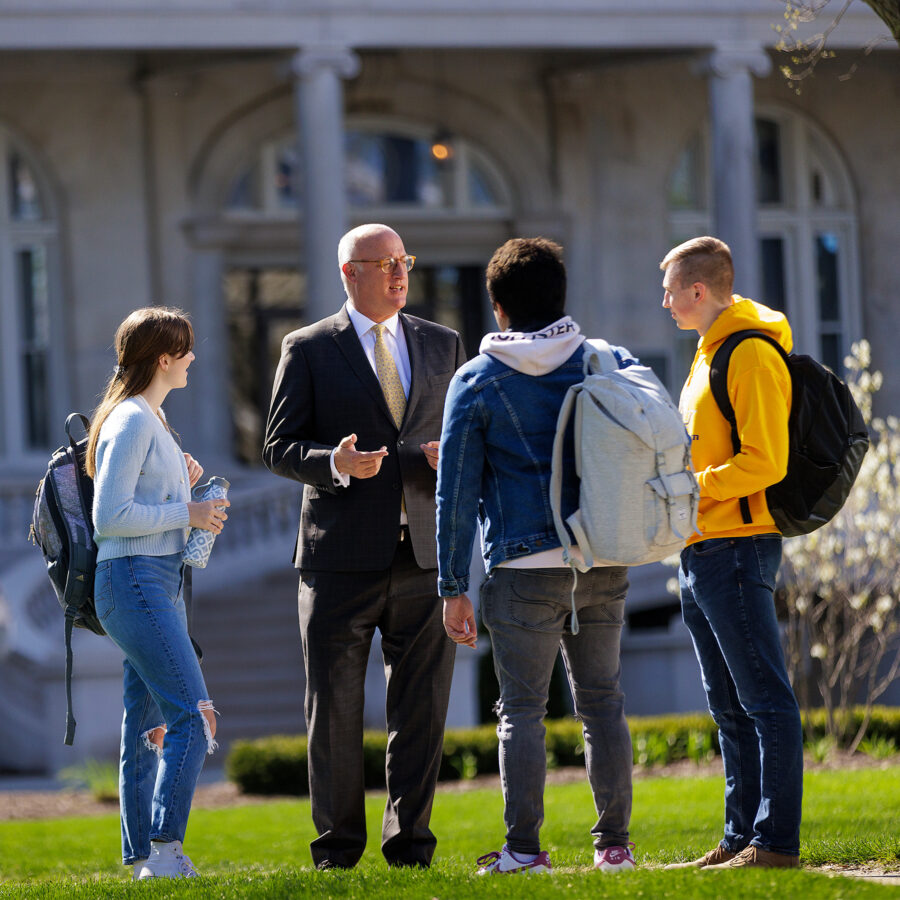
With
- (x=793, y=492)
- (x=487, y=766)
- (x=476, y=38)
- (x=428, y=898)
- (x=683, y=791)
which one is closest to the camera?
(x=428, y=898)

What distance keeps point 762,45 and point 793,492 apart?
35.9 feet

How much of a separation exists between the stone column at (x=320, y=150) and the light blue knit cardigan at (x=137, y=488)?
878cm

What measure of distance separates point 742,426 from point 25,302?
1337cm

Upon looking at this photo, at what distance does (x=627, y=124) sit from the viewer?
18.0 metres

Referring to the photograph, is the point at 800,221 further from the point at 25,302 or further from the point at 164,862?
the point at 164,862

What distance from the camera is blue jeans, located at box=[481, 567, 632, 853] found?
4602 millimetres

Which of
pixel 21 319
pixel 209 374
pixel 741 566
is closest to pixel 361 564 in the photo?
pixel 741 566

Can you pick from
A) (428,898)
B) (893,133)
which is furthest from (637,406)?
(893,133)

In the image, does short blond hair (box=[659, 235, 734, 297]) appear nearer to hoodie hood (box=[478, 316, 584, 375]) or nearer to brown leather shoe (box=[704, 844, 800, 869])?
hoodie hood (box=[478, 316, 584, 375])

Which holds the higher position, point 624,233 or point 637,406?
point 624,233

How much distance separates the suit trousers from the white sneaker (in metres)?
0.47

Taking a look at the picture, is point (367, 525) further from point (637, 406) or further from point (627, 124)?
point (627, 124)

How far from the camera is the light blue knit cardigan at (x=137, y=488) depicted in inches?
196

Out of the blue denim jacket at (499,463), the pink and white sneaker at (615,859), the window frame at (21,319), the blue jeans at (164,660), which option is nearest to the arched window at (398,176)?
the window frame at (21,319)
